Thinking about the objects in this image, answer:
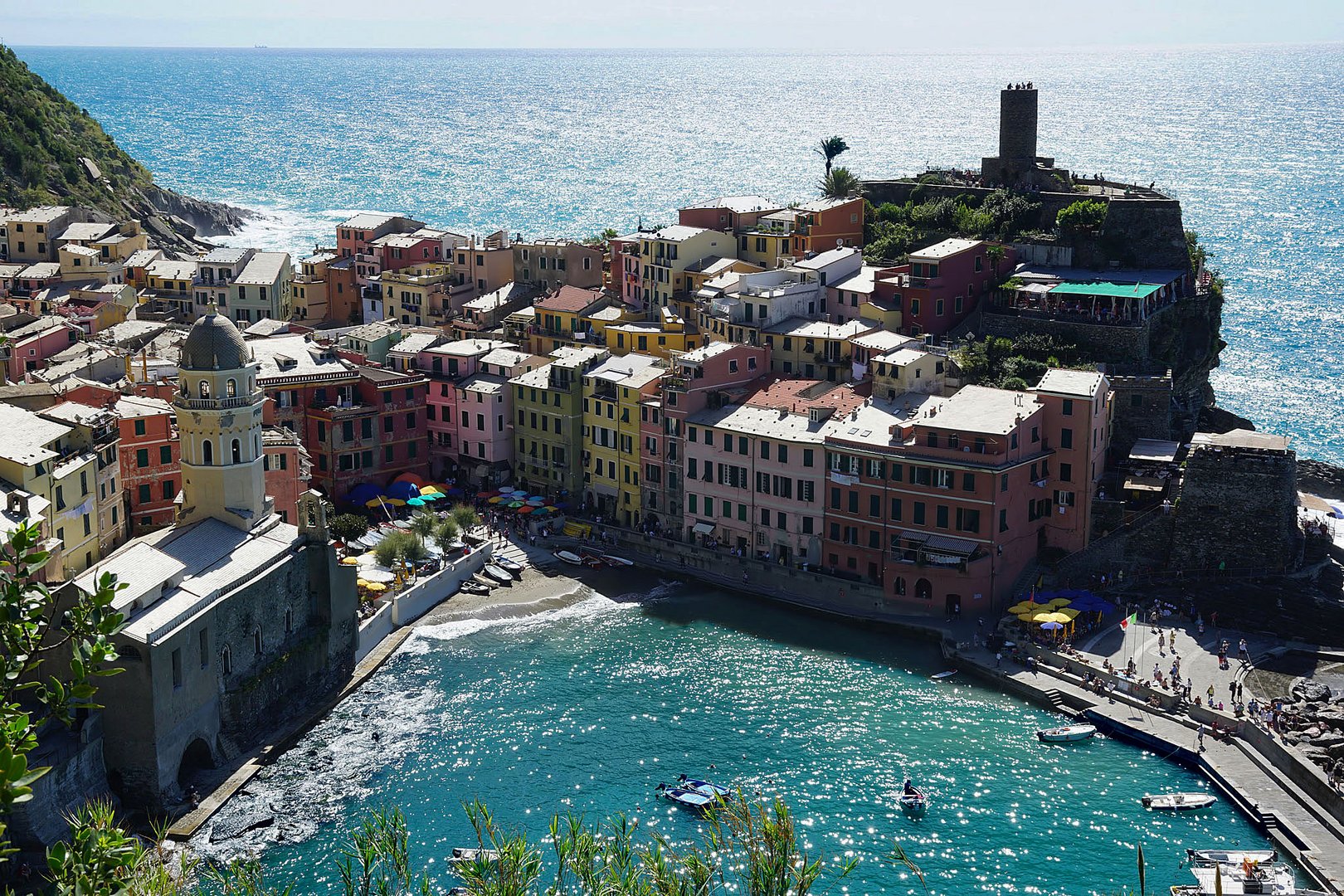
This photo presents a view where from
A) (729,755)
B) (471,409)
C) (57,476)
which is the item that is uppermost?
(57,476)

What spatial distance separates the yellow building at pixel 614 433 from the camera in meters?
81.6

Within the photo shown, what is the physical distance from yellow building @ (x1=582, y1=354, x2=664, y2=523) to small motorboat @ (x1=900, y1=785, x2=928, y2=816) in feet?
95.0

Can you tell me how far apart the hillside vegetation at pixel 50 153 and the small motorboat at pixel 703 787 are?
9756cm

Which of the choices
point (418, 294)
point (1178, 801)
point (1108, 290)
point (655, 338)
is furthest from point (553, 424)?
point (1178, 801)

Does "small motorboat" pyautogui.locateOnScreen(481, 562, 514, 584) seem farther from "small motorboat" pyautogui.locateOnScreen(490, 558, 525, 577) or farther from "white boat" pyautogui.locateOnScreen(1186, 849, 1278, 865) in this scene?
"white boat" pyautogui.locateOnScreen(1186, 849, 1278, 865)

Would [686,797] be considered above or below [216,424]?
below

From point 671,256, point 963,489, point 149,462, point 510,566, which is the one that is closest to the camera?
point 963,489

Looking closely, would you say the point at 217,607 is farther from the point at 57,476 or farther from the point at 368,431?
the point at 368,431

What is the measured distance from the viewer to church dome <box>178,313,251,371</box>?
6175cm

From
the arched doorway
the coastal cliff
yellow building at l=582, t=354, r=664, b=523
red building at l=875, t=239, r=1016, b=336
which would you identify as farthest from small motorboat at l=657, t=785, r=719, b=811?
the coastal cliff

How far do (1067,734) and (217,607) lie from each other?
30.5 meters

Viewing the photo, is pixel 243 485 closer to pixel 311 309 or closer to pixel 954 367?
pixel 954 367

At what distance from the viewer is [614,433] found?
82562mm

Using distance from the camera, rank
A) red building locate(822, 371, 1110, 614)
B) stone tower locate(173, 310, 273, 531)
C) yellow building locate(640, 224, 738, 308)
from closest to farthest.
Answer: stone tower locate(173, 310, 273, 531) → red building locate(822, 371, 1110, 614) → yellow building locate(640, 224, 738, 308)
